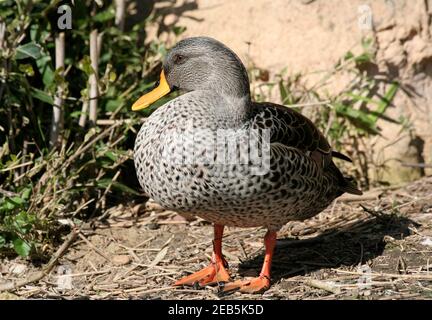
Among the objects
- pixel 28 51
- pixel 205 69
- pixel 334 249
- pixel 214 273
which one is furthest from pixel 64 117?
pixel 334 249

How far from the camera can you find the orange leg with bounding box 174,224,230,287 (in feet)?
14.7

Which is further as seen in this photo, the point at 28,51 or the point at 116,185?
the point at 116,185

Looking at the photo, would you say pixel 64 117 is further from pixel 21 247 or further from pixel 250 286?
pixel 250 286

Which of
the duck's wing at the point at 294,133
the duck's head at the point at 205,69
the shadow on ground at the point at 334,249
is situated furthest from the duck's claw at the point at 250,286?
the duck's head at the point at 205,69

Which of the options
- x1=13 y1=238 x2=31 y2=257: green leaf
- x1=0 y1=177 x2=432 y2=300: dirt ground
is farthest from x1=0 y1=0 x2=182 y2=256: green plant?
x1=0 y1=177 x2=432 y2=300: dirt ground

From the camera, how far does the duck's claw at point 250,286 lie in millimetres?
4328

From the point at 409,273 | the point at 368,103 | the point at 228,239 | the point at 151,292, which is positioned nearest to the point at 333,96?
the point at 368,103

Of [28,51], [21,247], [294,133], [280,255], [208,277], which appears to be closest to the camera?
[294,133]

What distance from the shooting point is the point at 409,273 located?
4391 mm

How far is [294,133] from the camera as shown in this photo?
439cm

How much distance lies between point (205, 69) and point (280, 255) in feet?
4.34

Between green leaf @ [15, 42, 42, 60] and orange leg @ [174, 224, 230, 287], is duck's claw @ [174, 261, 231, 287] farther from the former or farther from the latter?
green leaf @ [15, 42, 42, 60]

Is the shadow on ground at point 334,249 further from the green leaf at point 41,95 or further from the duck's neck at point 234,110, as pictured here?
the green leaf at point 41,95

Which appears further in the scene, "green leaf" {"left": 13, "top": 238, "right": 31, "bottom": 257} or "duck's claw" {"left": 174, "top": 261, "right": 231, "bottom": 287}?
"green leaf" {"left": 13, "top": 238, "right": 31, "bottom": 257}
